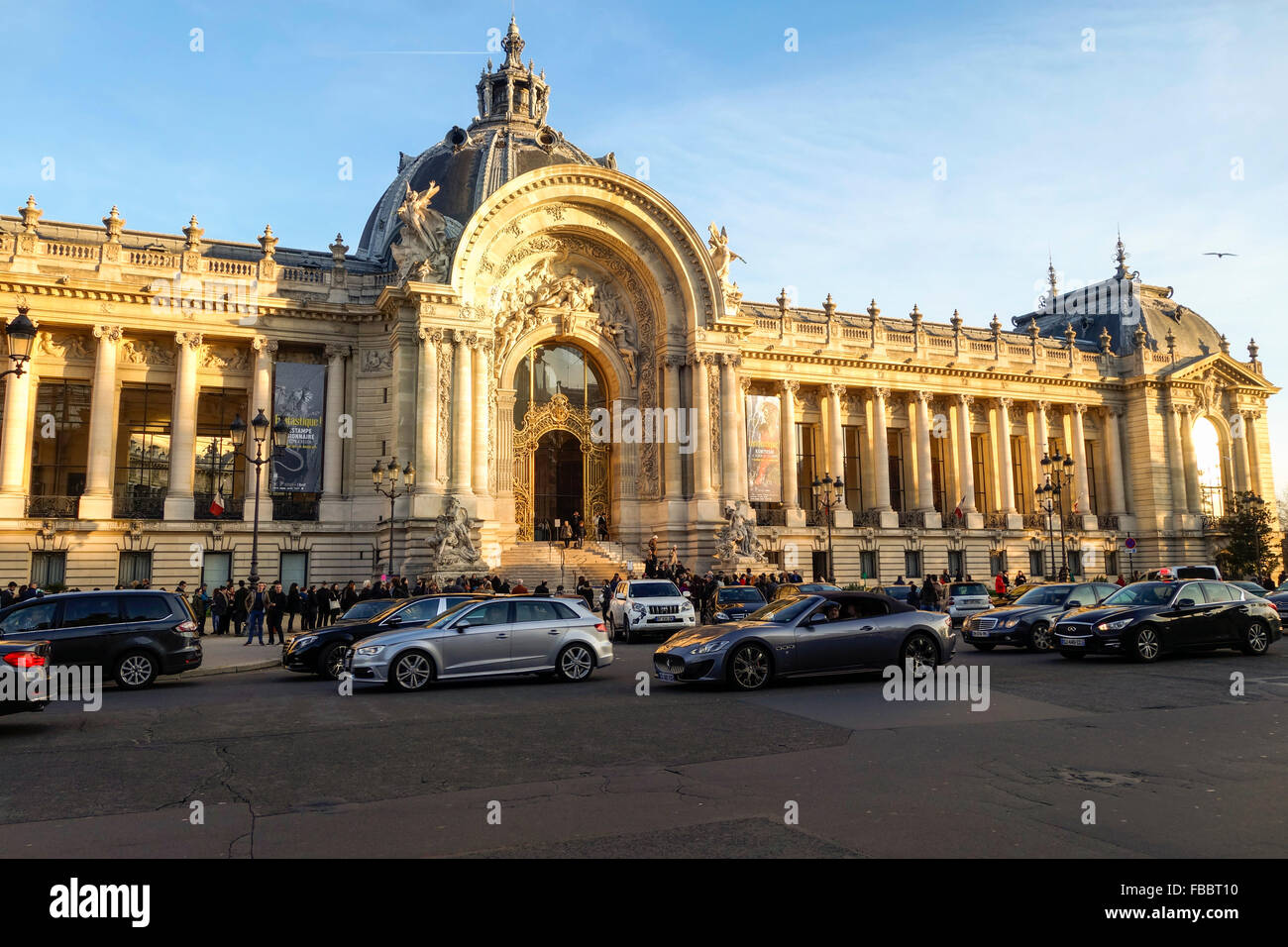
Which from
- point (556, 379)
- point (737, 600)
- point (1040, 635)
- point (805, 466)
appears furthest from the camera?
point (805, 466)

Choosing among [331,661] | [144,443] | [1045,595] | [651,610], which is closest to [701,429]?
[651,610]

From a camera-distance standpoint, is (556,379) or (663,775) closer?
(663,775)

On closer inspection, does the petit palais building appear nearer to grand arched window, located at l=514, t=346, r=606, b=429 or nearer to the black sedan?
grand arched window, located at l=514, t=346, r=606, b=429

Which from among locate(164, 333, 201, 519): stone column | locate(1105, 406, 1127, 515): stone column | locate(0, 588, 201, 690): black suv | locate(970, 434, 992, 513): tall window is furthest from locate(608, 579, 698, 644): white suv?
locate(1105, 406, 1127, 515): stone column

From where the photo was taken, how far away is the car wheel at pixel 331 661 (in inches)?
664

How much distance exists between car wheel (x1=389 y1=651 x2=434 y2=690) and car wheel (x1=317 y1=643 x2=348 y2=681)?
275 cm

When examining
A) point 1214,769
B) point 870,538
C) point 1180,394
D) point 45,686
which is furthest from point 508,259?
point 1180,394

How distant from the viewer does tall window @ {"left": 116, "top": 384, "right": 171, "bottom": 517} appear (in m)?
37.1

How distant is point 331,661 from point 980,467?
43.3 meters

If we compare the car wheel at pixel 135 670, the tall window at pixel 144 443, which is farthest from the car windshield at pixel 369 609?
the tall window at pixel 144 443

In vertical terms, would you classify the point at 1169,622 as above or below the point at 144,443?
below

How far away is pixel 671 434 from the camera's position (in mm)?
39844

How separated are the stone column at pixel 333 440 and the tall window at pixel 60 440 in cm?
851

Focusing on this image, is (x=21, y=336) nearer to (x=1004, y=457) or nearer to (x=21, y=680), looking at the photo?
(x=21, y=680)
